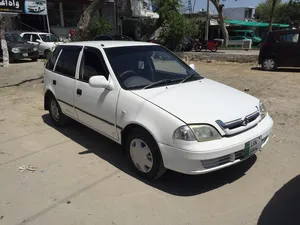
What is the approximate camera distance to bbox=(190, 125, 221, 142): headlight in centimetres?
323

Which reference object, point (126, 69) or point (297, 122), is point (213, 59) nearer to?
point (297, 122)

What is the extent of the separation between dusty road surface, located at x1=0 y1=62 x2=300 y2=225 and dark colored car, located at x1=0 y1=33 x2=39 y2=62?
39.2 ft

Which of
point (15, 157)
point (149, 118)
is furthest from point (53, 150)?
point (149, 118)

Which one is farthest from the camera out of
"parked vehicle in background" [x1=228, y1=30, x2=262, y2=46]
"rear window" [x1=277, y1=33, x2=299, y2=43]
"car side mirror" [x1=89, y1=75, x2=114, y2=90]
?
"parked vehicle in background" [x1=228, y1=30, x2=262, y2=46]

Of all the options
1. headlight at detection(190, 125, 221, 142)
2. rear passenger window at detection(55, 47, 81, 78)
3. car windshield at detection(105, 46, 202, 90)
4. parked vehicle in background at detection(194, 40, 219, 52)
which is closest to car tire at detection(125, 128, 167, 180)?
headlight at detection(190, 125, 221, 142)

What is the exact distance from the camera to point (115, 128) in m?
4.02

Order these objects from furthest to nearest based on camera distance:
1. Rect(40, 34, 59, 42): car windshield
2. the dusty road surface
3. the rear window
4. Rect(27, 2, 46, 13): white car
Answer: Rect(27, 2, 46, 13): white car
Rect(40, 34, 59, 42): car windshield
the rear window
the dusty road surface

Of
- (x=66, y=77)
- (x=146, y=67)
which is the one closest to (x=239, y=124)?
(x=146, y=67)

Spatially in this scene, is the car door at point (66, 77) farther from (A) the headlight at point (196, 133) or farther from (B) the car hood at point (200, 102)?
(A) the headlight at point (196, 133)

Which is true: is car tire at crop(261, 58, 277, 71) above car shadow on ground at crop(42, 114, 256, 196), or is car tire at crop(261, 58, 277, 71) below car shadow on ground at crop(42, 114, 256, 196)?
above

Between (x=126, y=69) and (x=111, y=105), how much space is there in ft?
1.94

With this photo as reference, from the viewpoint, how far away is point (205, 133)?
3.25 metres

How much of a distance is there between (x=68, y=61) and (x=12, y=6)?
1906 cm

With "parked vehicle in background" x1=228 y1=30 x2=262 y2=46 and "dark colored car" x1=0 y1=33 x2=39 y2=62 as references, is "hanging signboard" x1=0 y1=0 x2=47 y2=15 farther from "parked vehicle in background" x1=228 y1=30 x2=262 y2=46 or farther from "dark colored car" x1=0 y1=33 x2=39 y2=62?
"parked vehicle in background" x1=228 y1=30 x2=262 y2=46
